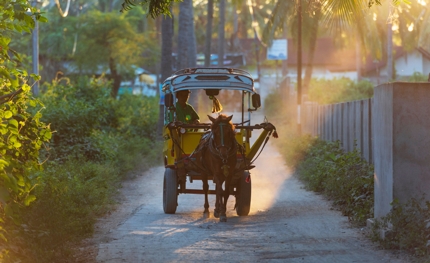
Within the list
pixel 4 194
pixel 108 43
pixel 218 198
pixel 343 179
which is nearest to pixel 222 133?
pixel 218 198

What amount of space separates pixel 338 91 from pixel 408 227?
35021mm

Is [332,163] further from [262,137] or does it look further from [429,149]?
[429,149]

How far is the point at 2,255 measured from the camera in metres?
6.94

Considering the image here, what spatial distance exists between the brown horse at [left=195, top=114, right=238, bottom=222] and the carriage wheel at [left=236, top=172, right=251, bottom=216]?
1.29ft

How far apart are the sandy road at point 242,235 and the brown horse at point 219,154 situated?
52 cm

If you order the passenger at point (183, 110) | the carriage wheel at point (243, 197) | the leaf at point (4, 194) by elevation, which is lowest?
the carriage wheel at point (243, 197)

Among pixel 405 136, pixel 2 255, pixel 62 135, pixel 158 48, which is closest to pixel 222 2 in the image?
pixel 158 48

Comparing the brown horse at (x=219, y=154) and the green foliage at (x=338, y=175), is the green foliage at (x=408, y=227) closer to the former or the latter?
the green foliage at (x=338, y=175)

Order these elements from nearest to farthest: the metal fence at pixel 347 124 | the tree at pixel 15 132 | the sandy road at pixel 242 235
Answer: the tree at pixel 15 132 < the sandy road at pixel 242 235 < the metal fence at pixel 347 124

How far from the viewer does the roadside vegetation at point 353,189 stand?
884cm

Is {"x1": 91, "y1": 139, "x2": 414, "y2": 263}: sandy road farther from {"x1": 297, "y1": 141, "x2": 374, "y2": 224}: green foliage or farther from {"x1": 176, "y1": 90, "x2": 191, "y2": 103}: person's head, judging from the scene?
{"x1": 176, "y1": 90, "x2": 191, "y2": 103}: person's head

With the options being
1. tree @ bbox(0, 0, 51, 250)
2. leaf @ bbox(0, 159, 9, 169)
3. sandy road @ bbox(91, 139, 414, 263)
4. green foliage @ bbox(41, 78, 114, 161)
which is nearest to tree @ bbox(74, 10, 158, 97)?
green foliage @ bbox(41, 78, 114, 161)

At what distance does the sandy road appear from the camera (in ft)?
28.8

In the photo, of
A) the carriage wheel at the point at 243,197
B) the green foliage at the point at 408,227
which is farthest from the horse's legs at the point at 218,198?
the green foliage at the point at 408,227
